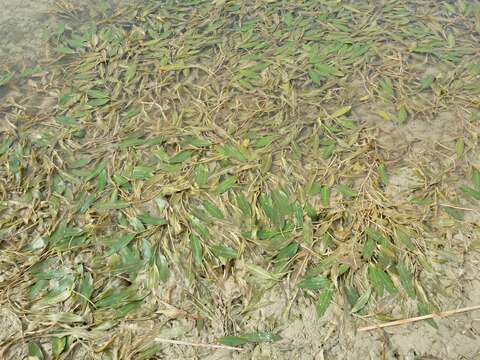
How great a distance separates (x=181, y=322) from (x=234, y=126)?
1.24 meters

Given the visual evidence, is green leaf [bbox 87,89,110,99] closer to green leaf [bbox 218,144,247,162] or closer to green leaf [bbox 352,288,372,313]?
green leaf [bbox 218,144,247,162]

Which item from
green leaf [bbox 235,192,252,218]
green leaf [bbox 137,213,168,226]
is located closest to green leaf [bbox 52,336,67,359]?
green leaf [bbox 137,213,168,226]

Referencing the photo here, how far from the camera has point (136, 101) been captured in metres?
3.05

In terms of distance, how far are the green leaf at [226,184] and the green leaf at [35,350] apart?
3.65 feet

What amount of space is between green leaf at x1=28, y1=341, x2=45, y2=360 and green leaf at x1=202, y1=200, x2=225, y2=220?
39.1 inches

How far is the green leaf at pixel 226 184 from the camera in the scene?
251 cm

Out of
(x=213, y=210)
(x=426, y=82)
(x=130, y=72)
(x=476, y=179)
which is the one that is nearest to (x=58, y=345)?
(x=213, y=210)

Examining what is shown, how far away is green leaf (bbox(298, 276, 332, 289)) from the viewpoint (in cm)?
212

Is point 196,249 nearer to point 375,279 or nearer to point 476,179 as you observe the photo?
point 375,279

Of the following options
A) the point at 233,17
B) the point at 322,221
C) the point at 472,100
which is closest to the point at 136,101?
the point at 233,17

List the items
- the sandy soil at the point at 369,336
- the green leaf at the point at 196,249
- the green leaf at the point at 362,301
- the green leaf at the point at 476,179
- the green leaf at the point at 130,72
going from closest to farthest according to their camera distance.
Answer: the sandy soil at the point at 369,336
the green leaf at the point at 362,301
the green leaf at the point at 196,249
the green leaf at the point at 476,179
the green leaf at the point at 130,72

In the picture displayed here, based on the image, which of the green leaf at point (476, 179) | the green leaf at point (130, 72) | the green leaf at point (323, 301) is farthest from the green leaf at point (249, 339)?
the green leaf at point (130, 72)

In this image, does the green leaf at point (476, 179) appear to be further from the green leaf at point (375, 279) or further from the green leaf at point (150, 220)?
the green leaf at point (150, 220)

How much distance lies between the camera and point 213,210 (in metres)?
2.43
